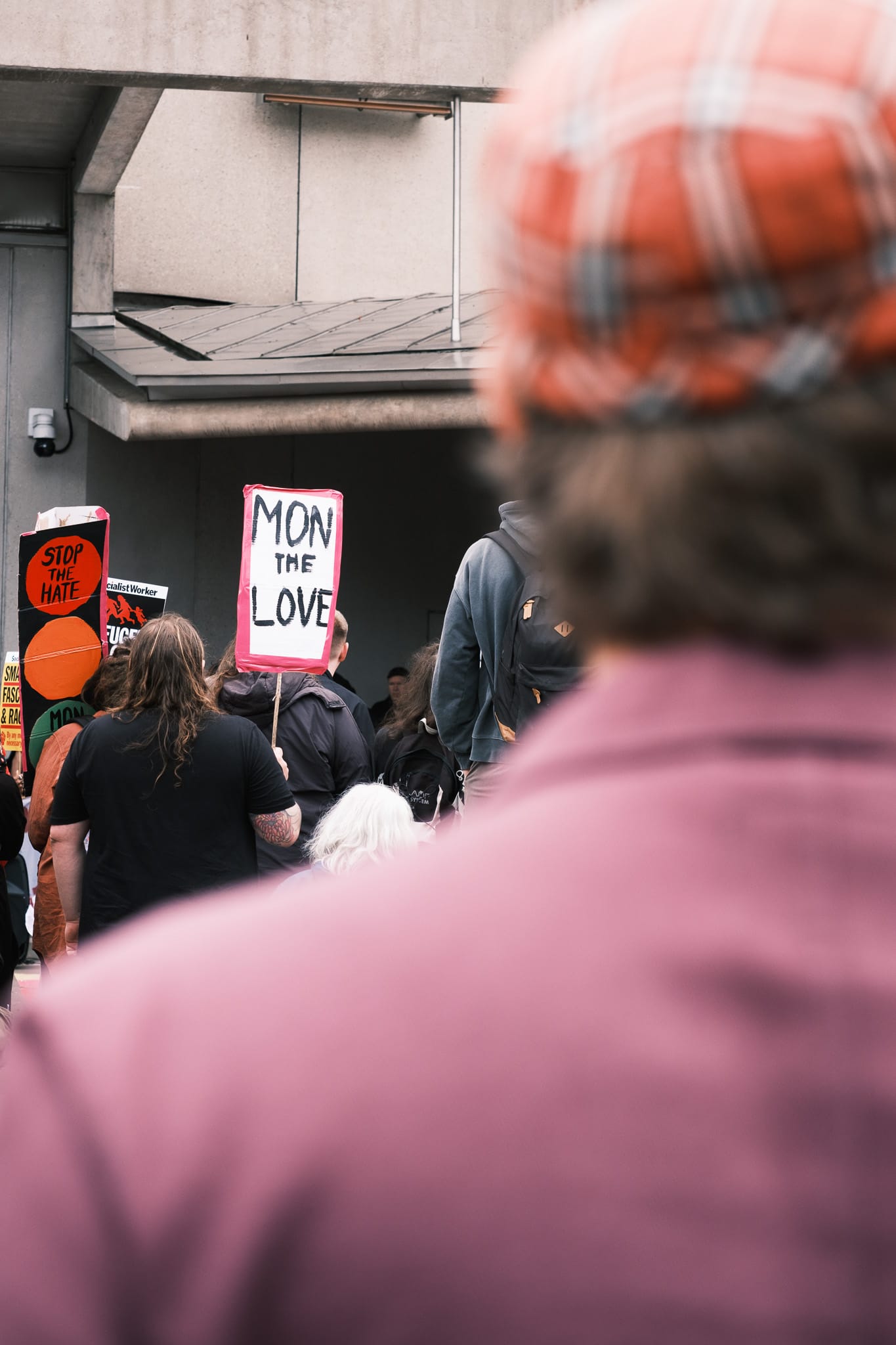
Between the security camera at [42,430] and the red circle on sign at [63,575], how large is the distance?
5867 mm

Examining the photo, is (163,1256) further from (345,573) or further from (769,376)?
(345,573)

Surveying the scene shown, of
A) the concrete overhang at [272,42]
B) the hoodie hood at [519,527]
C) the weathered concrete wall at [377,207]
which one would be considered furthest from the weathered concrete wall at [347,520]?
the hoodie hood at [519,527]

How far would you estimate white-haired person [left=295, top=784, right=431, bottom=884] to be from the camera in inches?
173

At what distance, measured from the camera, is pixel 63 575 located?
6.33 m

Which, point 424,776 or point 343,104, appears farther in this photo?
point 343,104

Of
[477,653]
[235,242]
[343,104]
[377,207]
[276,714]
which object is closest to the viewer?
[477,653]

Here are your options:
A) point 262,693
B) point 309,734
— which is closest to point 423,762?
point 309,734

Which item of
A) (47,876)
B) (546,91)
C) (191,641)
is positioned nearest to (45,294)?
(47,876)

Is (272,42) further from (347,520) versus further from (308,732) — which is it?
(347,520)

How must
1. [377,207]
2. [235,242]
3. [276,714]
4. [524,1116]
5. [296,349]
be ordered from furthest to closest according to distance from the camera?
[377,207] < [235,242] < [296,349] < [276,714] < [524,1116]

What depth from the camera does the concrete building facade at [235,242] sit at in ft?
30.5

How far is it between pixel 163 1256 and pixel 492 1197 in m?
0.13

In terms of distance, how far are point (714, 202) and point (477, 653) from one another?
388 cm

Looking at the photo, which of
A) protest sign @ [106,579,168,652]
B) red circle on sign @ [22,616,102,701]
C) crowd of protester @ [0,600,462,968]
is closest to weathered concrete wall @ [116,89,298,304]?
protest sign @ [106,579,168,652]
